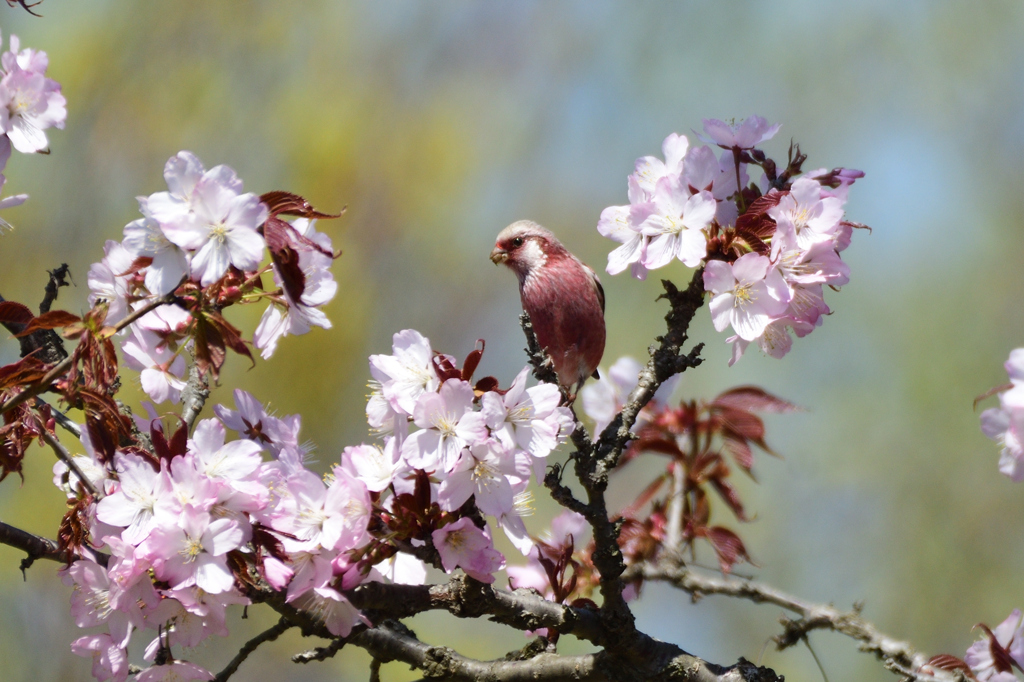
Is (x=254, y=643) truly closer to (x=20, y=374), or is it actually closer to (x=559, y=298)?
(x=20, y=374)

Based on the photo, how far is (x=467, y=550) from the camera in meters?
1.35

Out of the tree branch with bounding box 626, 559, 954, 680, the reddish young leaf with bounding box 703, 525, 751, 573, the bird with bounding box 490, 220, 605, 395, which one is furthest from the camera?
the reddish young leaf with bounding box 703, 525, 751, 573

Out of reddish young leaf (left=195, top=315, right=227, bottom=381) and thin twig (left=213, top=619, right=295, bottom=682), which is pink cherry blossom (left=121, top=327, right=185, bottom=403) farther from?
thin twig (left=213, top=619, right=295, bottom=682)

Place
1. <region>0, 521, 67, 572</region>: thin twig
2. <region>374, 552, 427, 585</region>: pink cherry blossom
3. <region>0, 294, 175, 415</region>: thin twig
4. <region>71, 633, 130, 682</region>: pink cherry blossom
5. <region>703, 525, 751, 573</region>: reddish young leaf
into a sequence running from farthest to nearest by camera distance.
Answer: <region>703, 525, 751, 573</region>: reddish young leaf, <region>374, 552, 427, 585</region>: pink cherry blossom, <region>71, 633, 130, 682</region>: pink cherry blossom, <region>0, 521, 67, 572</region>: thin twig, <region>0, 294, 175, 415</region>: thin twig

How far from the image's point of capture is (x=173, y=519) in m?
1.25

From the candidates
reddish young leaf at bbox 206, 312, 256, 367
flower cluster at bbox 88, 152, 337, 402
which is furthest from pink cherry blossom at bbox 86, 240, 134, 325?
reddish young leaf at bbox 206, 312, 256, 367

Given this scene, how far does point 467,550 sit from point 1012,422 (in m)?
0.86

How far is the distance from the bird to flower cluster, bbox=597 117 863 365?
0.86 meters

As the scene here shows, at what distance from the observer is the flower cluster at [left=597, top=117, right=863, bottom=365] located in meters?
1.46

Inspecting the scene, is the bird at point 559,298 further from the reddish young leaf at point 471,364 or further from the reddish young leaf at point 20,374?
the reddish young leaf at point 20,374

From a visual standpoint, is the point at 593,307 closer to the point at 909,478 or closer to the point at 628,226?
the point at 628,226

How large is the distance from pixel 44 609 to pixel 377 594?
5.75 metres

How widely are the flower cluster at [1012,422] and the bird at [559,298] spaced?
1278 millimetres

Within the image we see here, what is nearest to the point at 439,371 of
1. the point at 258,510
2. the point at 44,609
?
the point at 258,510
